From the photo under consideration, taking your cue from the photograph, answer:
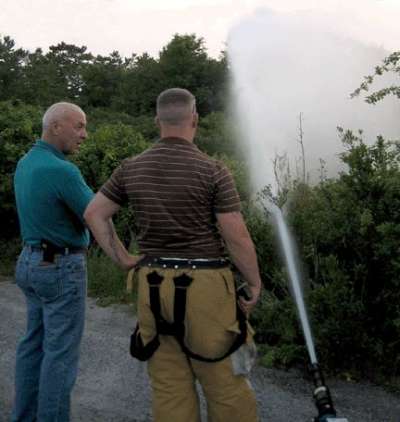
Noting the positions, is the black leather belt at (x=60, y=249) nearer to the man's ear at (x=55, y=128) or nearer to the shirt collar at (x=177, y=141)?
the man's ear at (x=55, y=128)

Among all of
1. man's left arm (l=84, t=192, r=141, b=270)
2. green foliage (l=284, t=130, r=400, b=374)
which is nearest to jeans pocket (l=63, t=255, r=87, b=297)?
man's left arm (l=84, t=192, r=141, b=270)

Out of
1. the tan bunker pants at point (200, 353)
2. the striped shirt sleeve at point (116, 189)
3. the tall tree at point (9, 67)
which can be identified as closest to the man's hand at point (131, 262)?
the tan bunker pants at point (200, 353)

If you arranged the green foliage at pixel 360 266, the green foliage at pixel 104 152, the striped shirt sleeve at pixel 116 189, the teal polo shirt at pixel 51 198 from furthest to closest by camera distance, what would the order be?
the green foliage at pixel 104 152, the green foliage at pixel 360 266, the teal polo shirt at pixel 51 198, the striped shirt sleeve at pixel 116 189

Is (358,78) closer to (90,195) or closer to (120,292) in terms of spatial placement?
(120,292)

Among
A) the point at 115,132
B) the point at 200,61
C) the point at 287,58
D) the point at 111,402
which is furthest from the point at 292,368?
the point at 200,61

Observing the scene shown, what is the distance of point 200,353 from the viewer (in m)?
3.19

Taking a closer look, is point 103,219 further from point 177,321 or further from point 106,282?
point 106,282

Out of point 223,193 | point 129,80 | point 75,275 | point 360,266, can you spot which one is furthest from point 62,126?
point 129,80

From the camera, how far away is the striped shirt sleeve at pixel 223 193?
10.1 feet

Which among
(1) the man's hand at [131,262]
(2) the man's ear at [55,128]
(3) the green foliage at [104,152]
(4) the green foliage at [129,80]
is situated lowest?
(1) the man's hand at [131,262]

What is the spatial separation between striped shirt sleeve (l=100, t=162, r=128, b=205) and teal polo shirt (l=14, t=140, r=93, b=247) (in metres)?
0.34

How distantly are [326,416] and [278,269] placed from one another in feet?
8.76

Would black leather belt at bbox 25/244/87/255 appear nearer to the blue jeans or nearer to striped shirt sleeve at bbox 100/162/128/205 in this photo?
the blue jeans

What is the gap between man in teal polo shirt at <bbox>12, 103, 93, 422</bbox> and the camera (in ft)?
11.9
